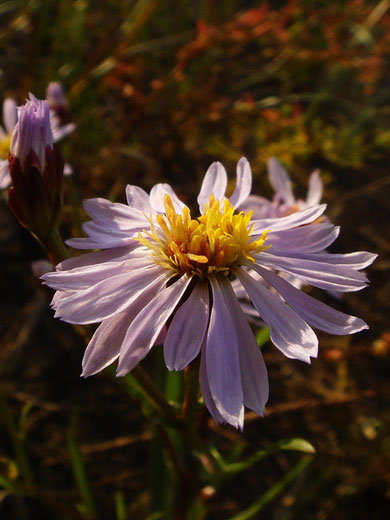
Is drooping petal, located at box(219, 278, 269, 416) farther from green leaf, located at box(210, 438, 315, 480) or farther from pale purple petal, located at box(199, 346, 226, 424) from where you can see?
green leaf, located at box(210, 438, 315, 480)

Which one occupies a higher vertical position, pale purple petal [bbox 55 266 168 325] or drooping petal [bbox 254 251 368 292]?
pale purple petal [bbox 55 266 168 325]

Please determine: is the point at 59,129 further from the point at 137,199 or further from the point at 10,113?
the point at 137,199

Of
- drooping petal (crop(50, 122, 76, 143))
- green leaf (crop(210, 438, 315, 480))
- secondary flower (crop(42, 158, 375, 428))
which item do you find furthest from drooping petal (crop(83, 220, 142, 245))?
drooping petal (crop(50, 122, 76, 143))

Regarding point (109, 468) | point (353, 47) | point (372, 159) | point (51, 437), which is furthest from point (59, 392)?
point (353, 47)

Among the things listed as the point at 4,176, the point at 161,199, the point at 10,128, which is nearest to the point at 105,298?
the point at 161,199

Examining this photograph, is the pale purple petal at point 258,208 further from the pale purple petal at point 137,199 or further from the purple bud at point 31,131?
the purple bud at point 31,131

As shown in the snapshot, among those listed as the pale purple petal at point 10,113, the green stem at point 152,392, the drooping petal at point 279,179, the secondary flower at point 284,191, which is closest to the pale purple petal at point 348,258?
the green stem at point 152,392
